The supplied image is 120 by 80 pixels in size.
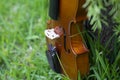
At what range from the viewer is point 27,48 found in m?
2.20

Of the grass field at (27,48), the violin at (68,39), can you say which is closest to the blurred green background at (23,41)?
the grass field at (27,48)

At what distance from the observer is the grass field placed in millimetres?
1733

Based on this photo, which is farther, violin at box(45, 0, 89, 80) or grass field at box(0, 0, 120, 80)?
grass field at box(0, 0, 120, 80)

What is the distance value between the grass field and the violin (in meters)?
0.07

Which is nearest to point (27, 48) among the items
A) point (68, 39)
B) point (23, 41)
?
point (23, 41)

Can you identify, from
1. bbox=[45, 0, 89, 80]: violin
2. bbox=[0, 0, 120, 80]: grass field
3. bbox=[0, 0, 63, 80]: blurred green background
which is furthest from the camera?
bbox=[0, 0, 63, 80]: blurred green background

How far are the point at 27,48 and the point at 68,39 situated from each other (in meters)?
0.62

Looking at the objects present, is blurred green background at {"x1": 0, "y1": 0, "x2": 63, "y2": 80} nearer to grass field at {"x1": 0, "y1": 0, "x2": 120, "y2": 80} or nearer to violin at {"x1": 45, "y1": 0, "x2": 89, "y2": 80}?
grass field at {"x1": 0, "y1": 0, "x2": 120, "y2": 80}

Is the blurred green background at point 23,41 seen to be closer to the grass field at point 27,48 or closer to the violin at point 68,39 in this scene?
the grass field at point 27,48

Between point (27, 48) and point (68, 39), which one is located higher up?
point (68, 39)

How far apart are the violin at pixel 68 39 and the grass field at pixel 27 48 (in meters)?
0.07

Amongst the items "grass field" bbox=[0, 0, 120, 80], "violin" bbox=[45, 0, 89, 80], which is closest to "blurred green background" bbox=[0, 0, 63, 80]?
"grass field" bbox=[0, 0, 120, 80]

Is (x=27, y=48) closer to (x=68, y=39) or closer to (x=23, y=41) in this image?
(x=23, y=41)

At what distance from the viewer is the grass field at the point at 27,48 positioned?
5.69 feet
